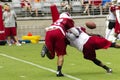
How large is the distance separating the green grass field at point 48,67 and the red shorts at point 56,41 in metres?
0.62

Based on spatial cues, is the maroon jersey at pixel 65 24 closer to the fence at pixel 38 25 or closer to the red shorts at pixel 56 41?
the red shorts at pixel 56 41

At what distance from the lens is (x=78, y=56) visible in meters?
16.7

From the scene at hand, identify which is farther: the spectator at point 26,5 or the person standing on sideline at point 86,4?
the person standing on sideline at point 86,4

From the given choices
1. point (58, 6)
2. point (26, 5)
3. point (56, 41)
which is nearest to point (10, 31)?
point (26, 5)

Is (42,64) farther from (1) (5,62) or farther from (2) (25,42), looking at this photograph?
(2) (25,42)

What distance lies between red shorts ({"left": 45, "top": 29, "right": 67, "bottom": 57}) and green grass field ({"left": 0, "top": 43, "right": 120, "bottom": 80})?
2.03 ft

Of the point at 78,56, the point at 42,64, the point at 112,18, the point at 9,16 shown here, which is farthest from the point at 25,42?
the point at 42,64

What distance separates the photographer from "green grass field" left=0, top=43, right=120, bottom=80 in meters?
11.7

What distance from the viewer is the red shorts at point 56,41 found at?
1166 centimetres

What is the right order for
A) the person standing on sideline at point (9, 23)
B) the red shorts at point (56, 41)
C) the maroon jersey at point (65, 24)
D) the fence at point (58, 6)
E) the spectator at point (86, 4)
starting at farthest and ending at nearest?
the spectator at point (86, 4)
the fence at point (58, 6)
the person standing on sideline at point (9, 23)
the maroon jersey at point (65, 24)
the red shorts at point (56, 41)

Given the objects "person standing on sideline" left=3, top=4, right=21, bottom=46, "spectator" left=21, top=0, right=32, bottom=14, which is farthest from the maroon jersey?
"spectator" left=21, top=0, right=32, bottom=14

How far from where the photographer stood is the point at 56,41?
1169 centimetres

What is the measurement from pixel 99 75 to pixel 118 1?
11907 millimetres

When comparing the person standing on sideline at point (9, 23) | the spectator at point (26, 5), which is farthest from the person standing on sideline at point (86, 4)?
the person standing on sideline at point (9, 23)
